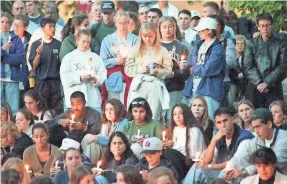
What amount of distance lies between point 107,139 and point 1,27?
3927mm

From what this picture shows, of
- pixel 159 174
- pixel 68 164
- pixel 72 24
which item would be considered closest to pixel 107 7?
pixel 72 24

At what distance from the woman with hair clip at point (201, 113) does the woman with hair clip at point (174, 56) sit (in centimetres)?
120

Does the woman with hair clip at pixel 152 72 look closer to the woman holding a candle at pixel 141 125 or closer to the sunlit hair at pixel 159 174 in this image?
the woman holding a candle at pixel 141 125

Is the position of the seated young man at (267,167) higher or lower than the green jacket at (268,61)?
lower

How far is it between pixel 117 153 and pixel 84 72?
108 inches

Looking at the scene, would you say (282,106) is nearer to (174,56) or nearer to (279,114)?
(279,114)

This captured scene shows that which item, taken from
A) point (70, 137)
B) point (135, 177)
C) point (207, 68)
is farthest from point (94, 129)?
point (135, 177)

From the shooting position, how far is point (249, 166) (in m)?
15.9

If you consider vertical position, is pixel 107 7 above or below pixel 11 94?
above

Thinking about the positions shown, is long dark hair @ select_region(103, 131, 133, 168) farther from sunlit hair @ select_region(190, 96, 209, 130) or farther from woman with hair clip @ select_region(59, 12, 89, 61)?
woman with hair clip @ select_region(59, 12, 89, 61)

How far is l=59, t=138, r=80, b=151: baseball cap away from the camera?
17.3 meters

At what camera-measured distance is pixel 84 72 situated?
1912 centimetres

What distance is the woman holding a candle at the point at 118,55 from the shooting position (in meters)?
19.5

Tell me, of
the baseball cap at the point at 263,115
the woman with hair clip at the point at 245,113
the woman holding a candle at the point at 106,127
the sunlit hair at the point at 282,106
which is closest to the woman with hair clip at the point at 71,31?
the woman holding a candle at the point at 106,127
